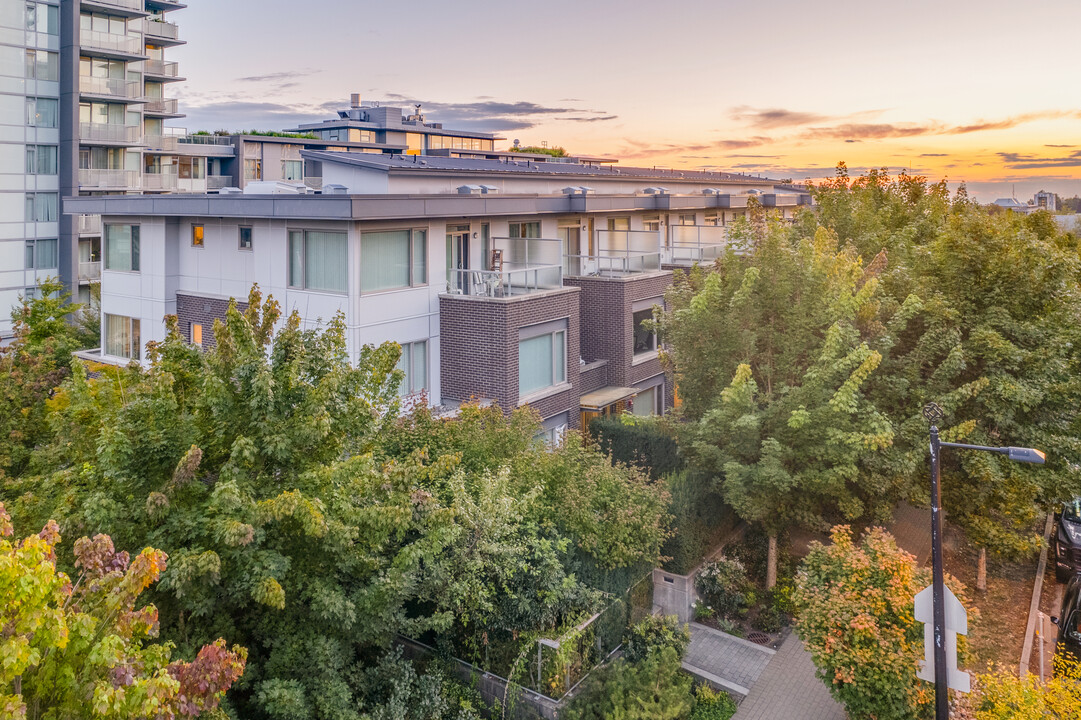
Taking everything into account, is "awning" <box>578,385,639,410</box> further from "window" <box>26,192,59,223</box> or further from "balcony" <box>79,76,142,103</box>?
"balcony" <box>79,76,142,103</box>

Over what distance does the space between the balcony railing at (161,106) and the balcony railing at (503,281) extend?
4143cm

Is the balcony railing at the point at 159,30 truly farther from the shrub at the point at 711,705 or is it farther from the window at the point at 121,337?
the shrub at the point at 711,705

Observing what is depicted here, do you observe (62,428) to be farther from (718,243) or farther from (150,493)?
(718,243)

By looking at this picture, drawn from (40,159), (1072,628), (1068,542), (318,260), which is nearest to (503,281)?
(318,260)

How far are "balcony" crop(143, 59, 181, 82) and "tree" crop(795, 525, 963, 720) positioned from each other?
5810 cm

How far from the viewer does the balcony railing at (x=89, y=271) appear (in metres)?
50.2

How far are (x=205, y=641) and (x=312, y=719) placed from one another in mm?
1887

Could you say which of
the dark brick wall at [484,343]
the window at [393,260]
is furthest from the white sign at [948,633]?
the window at [393,260]

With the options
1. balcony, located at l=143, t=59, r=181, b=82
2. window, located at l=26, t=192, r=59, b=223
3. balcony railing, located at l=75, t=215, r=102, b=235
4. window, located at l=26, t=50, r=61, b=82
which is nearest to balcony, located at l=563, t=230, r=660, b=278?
balcony railing, located at l=75, t=215, r=102, b=235

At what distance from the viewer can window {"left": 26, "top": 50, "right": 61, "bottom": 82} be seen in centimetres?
4859

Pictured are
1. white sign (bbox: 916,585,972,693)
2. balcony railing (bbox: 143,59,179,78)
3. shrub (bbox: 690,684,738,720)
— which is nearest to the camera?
white sign (bbox: 916,585,972,693)

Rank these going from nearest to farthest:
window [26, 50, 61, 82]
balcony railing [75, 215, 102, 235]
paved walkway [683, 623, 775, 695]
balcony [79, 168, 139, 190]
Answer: paved walkway [683, 623, 775, 695], window [26, 50, 61, 82], balcony railing [75, 215, 102, 235], balcony [79, 168, 139, 190]

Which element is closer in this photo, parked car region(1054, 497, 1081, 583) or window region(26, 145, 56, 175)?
parked car region(1054, 497, 1081, 583)

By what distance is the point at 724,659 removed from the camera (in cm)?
1773
